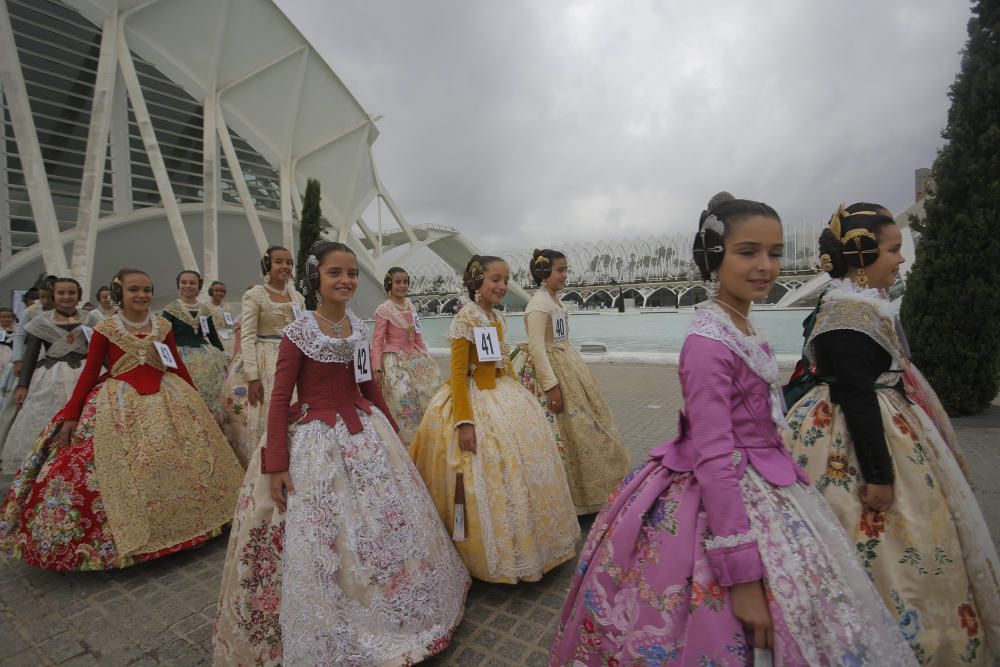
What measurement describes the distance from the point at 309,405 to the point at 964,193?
818cm

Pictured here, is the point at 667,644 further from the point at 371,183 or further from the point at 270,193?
the point at 371,183

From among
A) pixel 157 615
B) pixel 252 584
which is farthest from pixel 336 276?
pixel 157 615

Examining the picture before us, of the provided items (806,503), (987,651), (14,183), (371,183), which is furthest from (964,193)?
(371,183)

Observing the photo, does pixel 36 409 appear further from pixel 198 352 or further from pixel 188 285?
pixel 188 285

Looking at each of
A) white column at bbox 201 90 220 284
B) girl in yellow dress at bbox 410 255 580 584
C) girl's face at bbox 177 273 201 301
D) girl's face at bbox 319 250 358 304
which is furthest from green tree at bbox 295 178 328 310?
girl's face at bbox 319 250 358 304

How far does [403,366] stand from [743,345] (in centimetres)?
434

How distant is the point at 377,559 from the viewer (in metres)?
2.18

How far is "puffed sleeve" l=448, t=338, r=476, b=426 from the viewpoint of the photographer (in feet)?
9.40

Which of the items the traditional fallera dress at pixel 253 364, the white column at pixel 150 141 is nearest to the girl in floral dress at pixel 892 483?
the traditional fallera dress at pixel 253 364

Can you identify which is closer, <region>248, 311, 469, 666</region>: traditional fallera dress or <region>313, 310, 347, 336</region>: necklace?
<region>248, 311, 469, 666</region>: traditional fallera dress

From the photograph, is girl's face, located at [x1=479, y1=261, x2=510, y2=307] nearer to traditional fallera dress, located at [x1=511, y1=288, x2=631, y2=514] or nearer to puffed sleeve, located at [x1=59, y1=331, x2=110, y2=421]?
traditional fallera dress, located at [x1=511, y1=288, x2=631, y2=514]

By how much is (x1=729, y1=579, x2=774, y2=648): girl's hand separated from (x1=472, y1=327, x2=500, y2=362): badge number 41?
195 centimetres

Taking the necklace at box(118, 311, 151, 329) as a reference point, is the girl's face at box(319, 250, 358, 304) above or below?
above

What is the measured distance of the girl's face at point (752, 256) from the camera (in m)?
1.52
